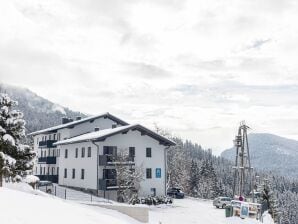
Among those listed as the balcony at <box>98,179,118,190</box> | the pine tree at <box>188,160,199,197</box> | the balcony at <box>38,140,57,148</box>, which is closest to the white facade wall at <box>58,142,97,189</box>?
the balcony at <box>98,179,118,190</box>

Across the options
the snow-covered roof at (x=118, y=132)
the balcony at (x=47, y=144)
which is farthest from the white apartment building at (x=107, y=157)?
the balcony at (x=47, y=144)

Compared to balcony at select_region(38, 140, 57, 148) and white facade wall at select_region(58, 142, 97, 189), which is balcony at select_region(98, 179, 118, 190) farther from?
balcony at select_region(38, 140, 57, 148)

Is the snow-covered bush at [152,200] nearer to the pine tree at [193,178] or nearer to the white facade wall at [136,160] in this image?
the white facade wall at [136,160]

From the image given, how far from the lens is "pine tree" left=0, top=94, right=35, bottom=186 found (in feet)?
92.1

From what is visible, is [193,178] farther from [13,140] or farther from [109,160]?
[13,140]

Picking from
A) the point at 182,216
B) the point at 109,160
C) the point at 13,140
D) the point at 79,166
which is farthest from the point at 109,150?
the point at 13,140

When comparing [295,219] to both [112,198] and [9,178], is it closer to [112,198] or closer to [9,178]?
[112,198]

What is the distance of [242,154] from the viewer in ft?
127

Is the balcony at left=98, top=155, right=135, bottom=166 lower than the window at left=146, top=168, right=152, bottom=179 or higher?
higher

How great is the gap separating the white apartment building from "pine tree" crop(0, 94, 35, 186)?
14.3 metres

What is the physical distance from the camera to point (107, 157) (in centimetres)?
4400

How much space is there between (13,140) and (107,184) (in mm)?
16830

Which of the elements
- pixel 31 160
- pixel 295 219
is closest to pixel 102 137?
pixel 31 160

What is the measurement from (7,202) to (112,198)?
30984 mm
